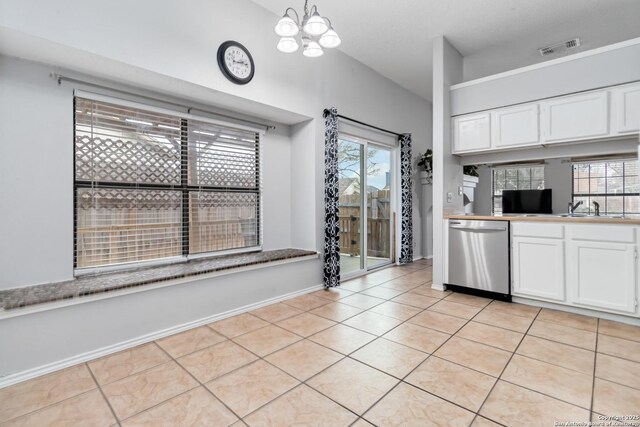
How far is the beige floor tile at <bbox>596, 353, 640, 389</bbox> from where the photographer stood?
6.11ft

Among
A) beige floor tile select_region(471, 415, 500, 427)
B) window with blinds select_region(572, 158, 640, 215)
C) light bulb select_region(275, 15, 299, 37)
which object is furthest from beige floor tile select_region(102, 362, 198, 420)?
window with blinds select_region(572, 158, 640, 215)

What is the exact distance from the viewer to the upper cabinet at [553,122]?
2961 millimetres

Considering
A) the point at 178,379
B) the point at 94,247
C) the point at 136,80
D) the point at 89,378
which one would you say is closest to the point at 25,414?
the point at 89,378

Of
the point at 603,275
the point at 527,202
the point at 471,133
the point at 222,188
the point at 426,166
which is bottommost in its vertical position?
the point at 603,275

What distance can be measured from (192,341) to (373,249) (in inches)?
130

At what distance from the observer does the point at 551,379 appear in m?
1.88

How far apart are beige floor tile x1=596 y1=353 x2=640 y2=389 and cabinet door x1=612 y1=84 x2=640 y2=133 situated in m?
2.13

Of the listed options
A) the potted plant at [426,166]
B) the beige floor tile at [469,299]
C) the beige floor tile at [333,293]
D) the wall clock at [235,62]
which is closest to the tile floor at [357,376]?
the beige floor tile at [469,299]

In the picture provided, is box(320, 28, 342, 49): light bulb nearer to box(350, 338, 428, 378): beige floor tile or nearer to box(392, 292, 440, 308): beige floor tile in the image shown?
box(350, 338, 428, 378): beige floor tile

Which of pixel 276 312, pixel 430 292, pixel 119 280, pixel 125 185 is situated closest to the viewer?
pixel 119 280

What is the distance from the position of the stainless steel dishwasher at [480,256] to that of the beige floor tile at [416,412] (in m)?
2.09

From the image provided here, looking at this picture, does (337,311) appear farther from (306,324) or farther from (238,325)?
(238,325)

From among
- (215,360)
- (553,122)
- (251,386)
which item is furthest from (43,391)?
(553,122)

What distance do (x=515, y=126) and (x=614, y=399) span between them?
275cm
